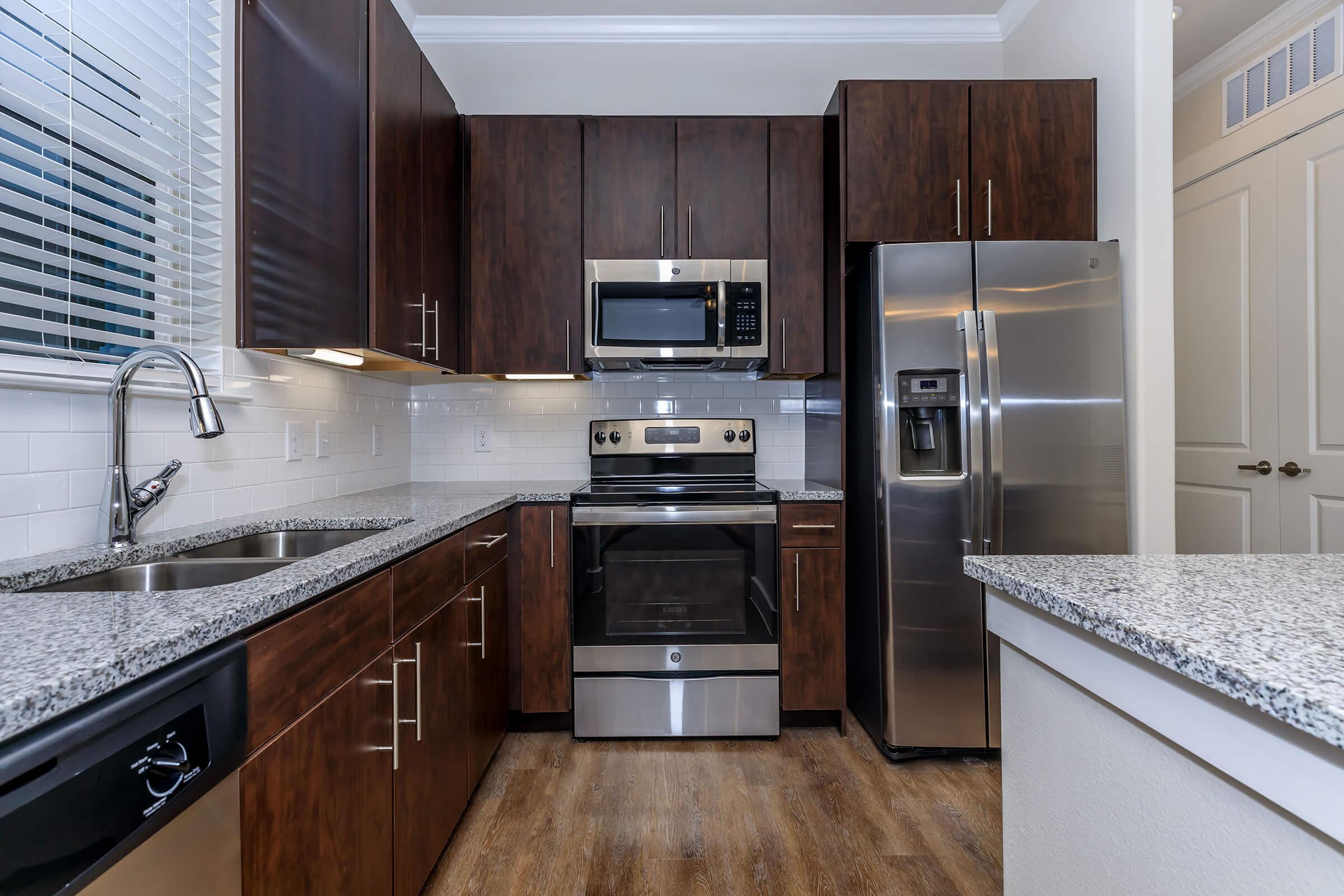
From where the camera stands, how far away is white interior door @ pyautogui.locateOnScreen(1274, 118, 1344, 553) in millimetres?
2326

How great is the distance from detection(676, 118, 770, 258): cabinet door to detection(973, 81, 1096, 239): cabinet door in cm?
77

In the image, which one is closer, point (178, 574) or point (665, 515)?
point (178, 574)

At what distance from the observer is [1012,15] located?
2.68 metres

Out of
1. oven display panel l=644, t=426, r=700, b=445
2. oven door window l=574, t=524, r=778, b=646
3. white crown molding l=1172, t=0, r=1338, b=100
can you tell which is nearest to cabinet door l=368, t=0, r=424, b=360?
oven door window l=574, t=524, r=778, b=646

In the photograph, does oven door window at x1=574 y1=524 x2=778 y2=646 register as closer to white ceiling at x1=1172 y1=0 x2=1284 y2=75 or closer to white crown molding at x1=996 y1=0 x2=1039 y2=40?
white crown molding at x1=996 y1=0 x2=1039 y2=40

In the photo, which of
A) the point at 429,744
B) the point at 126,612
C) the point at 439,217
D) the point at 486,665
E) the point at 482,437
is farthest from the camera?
the point at 482,437

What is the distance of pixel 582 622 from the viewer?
219 cm

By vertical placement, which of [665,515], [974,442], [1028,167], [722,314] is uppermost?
[1028,167]

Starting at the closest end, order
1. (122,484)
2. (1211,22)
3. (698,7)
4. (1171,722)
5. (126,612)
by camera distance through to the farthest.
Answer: (1171,722)
(126,612)
(122,484)
(1211,22)
(698,7)

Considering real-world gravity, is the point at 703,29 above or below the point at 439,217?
above

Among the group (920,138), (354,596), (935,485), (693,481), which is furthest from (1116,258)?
(354,596)

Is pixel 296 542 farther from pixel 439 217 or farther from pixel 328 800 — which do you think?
pixel 439 217

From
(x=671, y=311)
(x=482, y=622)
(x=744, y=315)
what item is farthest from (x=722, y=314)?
(x=482, y=622)

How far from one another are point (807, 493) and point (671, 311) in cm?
85
